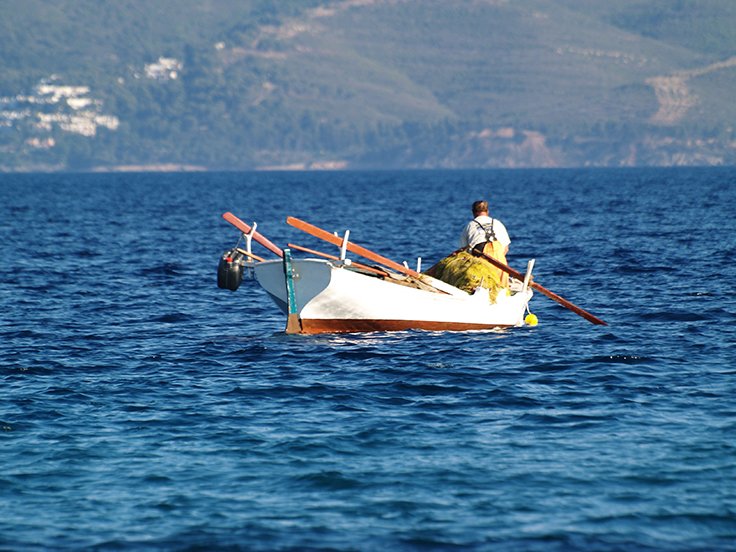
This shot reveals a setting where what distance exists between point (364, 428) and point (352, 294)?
6760mm

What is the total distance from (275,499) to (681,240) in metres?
36.4

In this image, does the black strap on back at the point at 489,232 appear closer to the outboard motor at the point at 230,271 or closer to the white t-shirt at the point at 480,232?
the white t-shirt at the point at 480,232

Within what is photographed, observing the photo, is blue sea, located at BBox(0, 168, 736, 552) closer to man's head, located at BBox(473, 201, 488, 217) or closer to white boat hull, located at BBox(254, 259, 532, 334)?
white boat hull, located at BBox(254, 259, 532, 334)

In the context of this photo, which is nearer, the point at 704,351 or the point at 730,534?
the point at 730,534

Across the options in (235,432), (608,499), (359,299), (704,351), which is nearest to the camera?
(608,499)

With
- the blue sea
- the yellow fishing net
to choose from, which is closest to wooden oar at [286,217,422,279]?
the yellow fishing net

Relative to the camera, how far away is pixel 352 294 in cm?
2253

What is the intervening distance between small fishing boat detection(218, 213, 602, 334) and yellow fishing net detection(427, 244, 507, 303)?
21 centimetres

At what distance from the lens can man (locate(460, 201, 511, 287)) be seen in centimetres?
2420

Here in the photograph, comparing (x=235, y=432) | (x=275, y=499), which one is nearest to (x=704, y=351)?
(x=235, y=432)

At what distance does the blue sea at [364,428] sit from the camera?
1243 cm

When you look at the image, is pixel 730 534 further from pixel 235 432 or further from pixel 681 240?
pixel 681 240

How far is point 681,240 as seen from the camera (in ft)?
155

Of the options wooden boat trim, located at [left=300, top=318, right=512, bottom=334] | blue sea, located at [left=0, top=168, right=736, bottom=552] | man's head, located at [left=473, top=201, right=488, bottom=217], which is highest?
man's head, located at [left=473, top=201, right=488, bottom=217]
